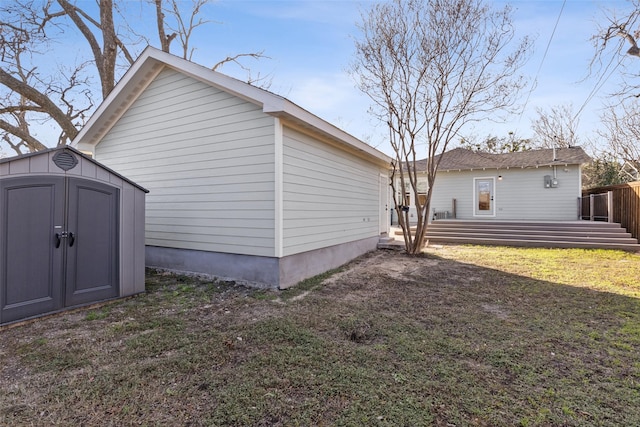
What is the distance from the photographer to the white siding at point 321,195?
18.0 ft

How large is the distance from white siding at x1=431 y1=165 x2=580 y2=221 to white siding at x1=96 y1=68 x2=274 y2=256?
11.8 meters

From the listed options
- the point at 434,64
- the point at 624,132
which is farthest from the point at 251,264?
the point at 624,132

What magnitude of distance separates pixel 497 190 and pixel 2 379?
51.5 feet

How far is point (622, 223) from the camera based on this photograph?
10.3 meters

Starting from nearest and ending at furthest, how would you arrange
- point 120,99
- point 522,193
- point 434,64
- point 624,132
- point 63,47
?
point 120,99 < point 434,64 < point 63,47 < point 522,193 < point 624,132

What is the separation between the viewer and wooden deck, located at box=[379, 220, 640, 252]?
378 inches

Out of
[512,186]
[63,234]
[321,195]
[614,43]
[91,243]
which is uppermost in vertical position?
[614,43]

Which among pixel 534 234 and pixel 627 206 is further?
pixel 534 234

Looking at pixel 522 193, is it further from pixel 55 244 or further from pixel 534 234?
pixel 55 244

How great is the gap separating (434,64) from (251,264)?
22.1 feet

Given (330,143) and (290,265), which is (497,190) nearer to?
(330,143)

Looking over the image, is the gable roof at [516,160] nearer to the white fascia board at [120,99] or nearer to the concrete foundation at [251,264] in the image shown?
the concrete foundation at [251,264]

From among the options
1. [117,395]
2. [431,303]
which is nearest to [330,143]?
[431,303]

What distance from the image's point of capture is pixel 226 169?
577 centimetres
